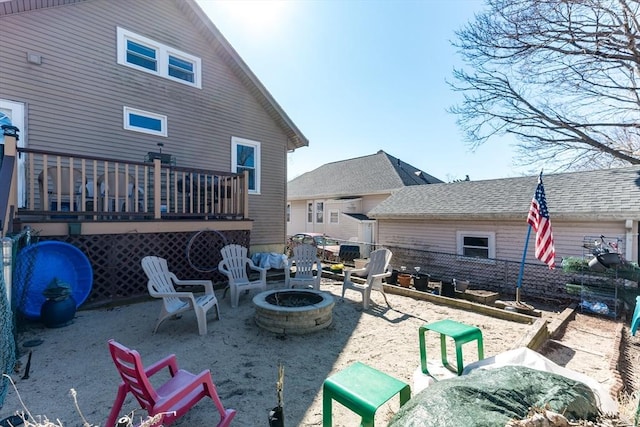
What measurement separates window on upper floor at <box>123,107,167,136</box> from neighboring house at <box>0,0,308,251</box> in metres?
0.02

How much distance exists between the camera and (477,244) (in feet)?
33.0

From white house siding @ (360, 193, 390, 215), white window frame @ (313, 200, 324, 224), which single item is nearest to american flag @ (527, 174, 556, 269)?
white house siding @ (360, 193, 390, 215)

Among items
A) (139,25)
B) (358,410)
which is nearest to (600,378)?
(358,410)

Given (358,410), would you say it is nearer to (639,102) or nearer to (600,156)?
(639,102)

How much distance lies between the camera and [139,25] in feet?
23.5

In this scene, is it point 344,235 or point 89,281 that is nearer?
point 89,281

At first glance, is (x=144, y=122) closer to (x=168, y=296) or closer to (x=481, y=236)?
(x=168, y=296)

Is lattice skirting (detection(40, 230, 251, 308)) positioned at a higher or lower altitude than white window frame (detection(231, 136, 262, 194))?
lower

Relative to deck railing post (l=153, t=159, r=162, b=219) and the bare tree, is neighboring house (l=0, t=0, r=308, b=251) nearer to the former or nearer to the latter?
deck railing post (l=153, t=159, r=162, b=219)

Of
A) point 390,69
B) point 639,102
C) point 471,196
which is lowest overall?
point 471,196

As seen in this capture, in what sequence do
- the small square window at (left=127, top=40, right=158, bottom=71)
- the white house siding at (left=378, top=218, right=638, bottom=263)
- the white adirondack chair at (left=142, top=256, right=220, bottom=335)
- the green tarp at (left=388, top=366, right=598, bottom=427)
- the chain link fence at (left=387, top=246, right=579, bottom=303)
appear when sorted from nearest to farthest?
the green tarp at (left=388, top=366, right=598, bottom=427)
the white adirondack chair at (left=142, top=256, right=220, bottom=335)
the small square window at (left=127, top=40, right=158, bottom=71)
the chain link fence at (left=387, top=246, right=579, bottom=303)
the white house siding at (left=378, top=218, right=638, bottom=263)

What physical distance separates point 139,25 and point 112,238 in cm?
528

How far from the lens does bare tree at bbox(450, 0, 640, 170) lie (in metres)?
9.45

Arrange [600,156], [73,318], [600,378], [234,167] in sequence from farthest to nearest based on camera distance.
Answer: [600,156] → [234,167] → [73,318] → [600,378]
